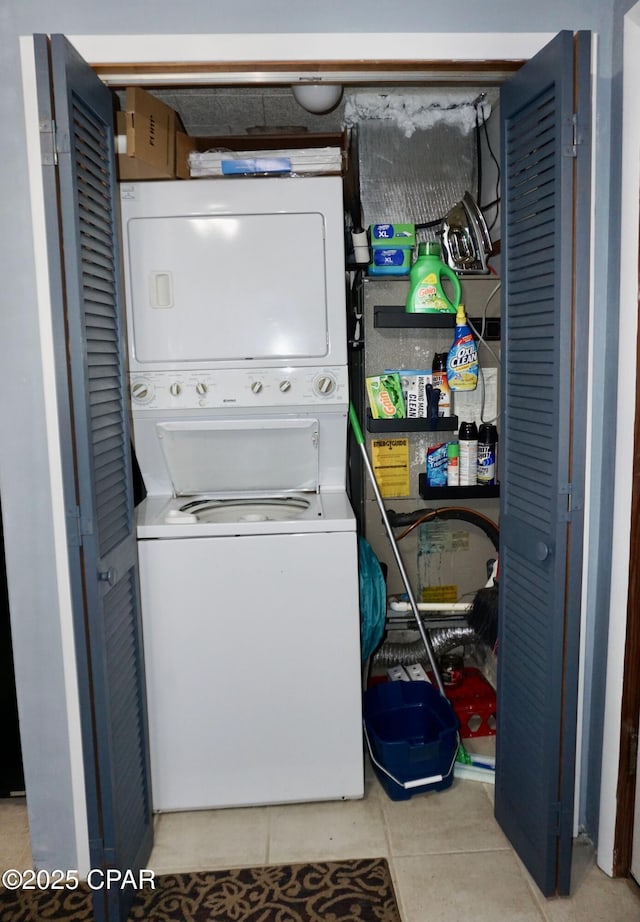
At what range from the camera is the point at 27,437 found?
181cm

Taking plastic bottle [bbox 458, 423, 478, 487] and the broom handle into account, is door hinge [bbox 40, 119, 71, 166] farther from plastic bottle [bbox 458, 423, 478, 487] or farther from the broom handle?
plastic bottle [bbox 458, 423, 478, 487]

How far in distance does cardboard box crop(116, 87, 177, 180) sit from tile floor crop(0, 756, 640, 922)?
2.00 metres

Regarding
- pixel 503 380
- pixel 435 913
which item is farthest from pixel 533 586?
pixel 435 913

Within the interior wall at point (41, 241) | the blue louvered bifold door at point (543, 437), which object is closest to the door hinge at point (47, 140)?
the interior wall at point (41, 241)

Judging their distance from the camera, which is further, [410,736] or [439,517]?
[439,517]

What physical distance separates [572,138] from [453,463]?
1262mm

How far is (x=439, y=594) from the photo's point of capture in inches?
107

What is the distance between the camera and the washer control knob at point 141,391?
219 cm

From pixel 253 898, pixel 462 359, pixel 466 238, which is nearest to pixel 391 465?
pixel 462 359

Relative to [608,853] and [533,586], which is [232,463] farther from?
[608,853]

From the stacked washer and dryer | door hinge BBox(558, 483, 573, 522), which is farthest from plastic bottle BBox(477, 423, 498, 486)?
door hinge BBox(558, 483, 573, 522)

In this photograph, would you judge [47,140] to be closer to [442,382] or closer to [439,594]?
[442,382]

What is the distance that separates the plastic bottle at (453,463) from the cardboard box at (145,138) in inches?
52.5

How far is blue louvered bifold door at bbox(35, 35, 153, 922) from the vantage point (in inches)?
57.7
